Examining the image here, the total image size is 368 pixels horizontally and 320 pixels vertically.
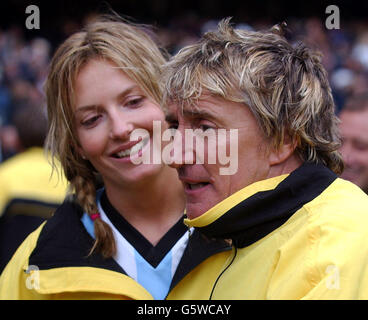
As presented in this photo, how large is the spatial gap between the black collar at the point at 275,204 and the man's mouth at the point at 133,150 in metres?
0.60

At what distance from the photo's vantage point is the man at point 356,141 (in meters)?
3.10

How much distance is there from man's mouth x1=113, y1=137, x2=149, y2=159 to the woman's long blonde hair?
0.61ft

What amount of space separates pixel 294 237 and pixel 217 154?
366 mm

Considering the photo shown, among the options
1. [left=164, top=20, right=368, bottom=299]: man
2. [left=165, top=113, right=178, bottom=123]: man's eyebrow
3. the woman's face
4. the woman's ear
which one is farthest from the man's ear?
the woman's ear

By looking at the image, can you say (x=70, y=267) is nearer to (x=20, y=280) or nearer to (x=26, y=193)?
(x=20, y=280)

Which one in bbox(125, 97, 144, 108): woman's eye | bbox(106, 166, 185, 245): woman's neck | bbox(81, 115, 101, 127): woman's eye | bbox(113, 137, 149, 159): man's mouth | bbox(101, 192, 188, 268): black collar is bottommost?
bbox(101, 192, 188, 268): black collar

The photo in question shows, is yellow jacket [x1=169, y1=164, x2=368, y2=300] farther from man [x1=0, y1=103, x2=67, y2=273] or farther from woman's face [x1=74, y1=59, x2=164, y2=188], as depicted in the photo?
man [x1=0, y1=103, x2=67, y2=273]

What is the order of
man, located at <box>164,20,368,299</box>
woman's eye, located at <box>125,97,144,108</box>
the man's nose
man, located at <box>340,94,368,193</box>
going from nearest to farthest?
1. man, located at <box>164,20,368,299</box>
2. the man's nose
3. woman's eye, located at <box>125,97,144,108</box>
4. man, located at <box>340,94,368,193</box>

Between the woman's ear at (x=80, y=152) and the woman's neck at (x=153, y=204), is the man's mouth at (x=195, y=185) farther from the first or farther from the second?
the woman's ear at (x=80, y=152)

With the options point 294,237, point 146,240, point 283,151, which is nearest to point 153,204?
point 146,240

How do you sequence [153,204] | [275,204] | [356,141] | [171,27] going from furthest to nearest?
[171,27] < [356,141] < [153,204] < [275,204]

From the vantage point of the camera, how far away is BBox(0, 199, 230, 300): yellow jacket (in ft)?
6.41

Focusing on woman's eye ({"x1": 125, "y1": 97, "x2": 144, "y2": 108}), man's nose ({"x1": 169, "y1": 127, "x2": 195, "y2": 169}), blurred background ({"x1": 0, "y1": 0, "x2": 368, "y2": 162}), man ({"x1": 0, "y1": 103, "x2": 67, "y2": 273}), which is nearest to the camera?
man's nose ({"x1": 169, "y1": 127, "x2": 195, "y2": 169})

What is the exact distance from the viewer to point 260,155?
5.55 feet
